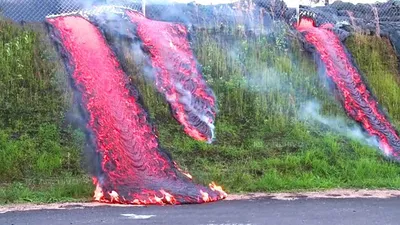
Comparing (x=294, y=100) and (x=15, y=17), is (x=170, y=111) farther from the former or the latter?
(x=15, y=17)

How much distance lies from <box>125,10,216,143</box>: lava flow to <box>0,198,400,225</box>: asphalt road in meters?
3.40

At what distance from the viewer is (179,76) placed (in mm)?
13000

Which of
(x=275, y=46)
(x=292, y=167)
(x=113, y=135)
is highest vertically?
(x=275, y=46)

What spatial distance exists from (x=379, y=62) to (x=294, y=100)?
253 centimetres

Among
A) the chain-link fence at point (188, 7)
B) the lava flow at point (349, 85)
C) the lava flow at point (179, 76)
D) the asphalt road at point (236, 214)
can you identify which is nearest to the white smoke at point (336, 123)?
the lava flow at point (349, 85)

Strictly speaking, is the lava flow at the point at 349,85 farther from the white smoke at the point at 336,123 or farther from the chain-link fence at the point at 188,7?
the chain-link fence at the point at 188,7

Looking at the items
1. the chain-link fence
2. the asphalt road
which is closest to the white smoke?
the chain-link fence

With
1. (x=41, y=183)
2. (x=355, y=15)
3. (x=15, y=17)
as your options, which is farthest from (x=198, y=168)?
(x=355, y=15)

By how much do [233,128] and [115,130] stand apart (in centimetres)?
275

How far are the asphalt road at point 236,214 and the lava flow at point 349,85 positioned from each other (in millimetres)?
3738

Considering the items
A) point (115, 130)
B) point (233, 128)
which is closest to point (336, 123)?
point (233, 128)

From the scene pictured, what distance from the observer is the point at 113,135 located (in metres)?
10.8

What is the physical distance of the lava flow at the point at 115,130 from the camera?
31.8ft

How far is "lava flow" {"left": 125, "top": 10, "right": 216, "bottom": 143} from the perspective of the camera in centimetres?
1266
